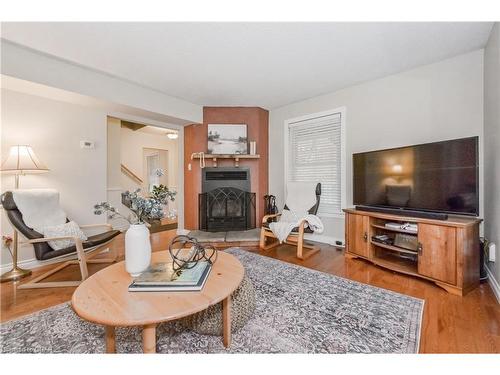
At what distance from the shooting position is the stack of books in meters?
1.17

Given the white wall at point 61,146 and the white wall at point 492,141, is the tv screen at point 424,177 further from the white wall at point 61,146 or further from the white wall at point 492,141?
the white wall at point 61,146

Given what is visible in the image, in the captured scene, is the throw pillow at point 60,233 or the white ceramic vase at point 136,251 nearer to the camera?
the white ceramic vase at point 136,251

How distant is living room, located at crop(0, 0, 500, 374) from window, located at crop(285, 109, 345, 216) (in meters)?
0.02

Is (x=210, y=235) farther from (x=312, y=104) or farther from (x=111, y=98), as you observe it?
(x=312, y=104)

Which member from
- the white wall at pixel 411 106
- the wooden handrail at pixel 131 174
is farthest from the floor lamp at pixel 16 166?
the white wall at pixel 411 106

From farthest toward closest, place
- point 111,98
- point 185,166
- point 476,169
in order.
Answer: point 185,166 → point 111,98 → point 476,169

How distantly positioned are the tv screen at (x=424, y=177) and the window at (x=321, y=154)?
557 millimetres

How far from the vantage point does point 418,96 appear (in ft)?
8.61

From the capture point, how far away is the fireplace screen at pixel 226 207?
12.9ft

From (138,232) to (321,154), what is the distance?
2.97m

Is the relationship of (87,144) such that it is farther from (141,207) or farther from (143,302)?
(143,302)

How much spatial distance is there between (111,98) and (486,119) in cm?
408

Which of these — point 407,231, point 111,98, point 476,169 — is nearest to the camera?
point 476,169
